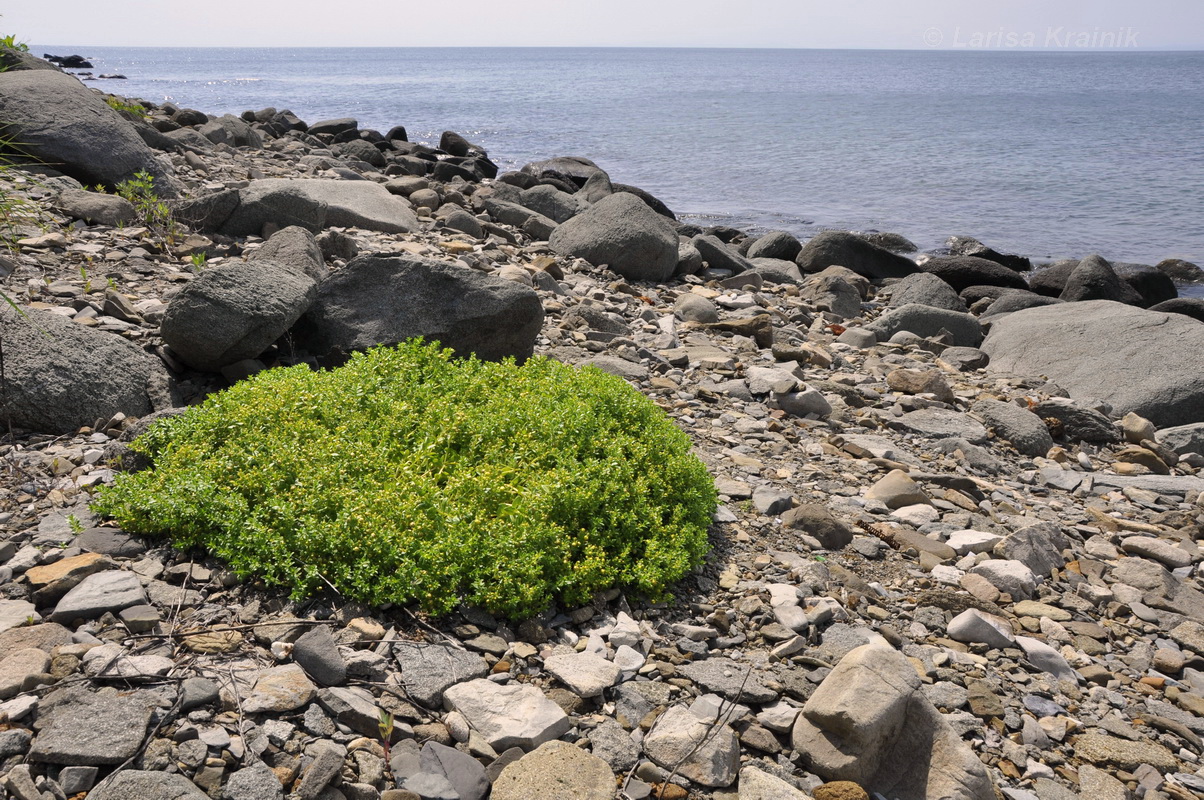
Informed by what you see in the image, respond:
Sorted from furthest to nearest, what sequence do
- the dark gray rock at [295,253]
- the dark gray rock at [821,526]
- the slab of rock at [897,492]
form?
the dark gray rock at [295,253], the slab of rock at [897,492], the dark gray rock at [821,526]

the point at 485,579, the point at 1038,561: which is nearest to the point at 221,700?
the point at 485,579

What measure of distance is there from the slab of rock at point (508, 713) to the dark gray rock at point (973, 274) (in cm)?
1476

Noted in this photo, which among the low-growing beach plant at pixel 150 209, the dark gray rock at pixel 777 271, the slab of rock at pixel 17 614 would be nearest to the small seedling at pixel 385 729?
the slab of rock at pixel 17 614

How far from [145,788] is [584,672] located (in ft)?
5.56

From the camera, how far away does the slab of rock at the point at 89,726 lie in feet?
9.48

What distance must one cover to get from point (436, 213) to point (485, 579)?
969 cm

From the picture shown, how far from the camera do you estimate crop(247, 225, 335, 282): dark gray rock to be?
303 inches

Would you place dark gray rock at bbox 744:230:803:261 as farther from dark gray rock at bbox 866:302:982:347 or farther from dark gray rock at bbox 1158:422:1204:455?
dark gray rock at bbox 1158:422:1204:455

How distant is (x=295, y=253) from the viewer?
779 cm

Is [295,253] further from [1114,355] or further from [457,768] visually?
[1114,355]

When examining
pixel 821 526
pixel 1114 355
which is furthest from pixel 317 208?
pixel 1114 355

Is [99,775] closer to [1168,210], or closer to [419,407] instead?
[419,407]

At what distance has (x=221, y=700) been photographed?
3258 mm

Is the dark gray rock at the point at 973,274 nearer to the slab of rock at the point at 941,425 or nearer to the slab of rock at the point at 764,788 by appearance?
the slab of rock at the point at 941,425
